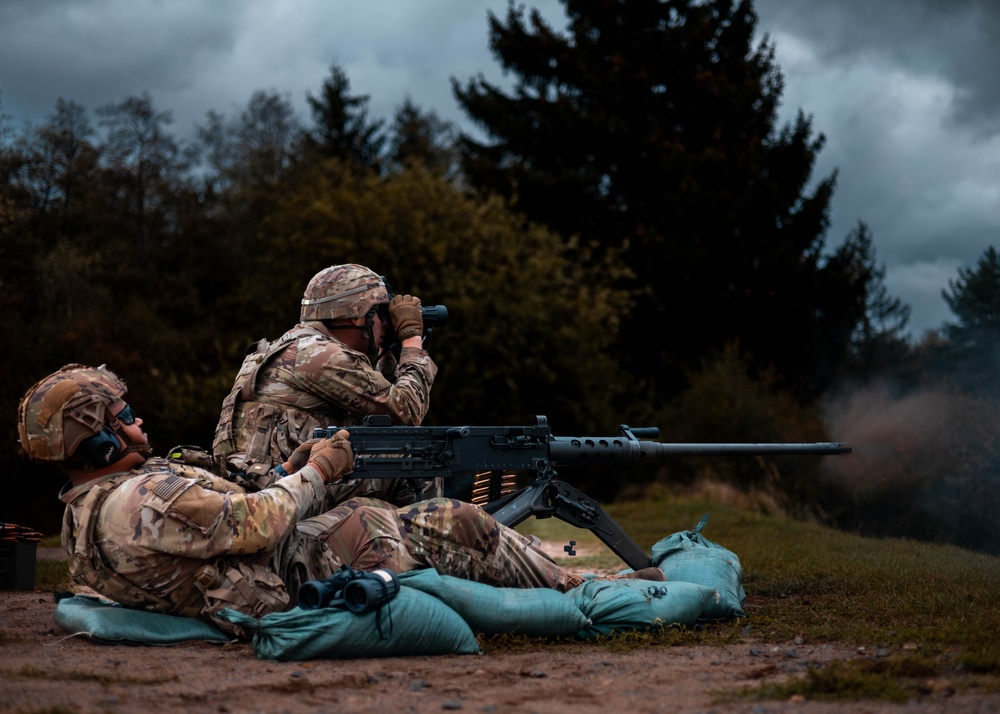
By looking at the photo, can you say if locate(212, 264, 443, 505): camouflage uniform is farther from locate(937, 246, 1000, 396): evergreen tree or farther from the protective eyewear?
locate(937, 246, 1000, 396): evergreen tree

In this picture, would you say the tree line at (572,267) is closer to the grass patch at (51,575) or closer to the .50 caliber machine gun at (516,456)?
the grass patch at (51,575)

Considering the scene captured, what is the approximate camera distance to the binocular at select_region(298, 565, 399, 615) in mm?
4609

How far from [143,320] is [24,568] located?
1169 cm

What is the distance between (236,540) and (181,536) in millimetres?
246

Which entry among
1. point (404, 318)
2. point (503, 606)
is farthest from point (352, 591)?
point (404, 318)

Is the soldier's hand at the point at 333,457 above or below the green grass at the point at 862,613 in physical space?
above

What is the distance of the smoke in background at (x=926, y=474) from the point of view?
12.7 metres

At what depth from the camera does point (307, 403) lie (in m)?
6.12

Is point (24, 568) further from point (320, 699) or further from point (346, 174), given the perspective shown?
point (346, 174)

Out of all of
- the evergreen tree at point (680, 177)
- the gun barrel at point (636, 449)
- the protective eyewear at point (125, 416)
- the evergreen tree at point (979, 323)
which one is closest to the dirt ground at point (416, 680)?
the protective eyewear at point (125, 416)

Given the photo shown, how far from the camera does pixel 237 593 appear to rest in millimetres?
4969

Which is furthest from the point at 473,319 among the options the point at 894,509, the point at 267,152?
the point at 267,152

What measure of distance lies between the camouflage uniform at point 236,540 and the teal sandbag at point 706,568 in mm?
1159

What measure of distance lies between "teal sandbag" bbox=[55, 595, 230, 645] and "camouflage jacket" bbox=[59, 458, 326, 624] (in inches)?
2.2
